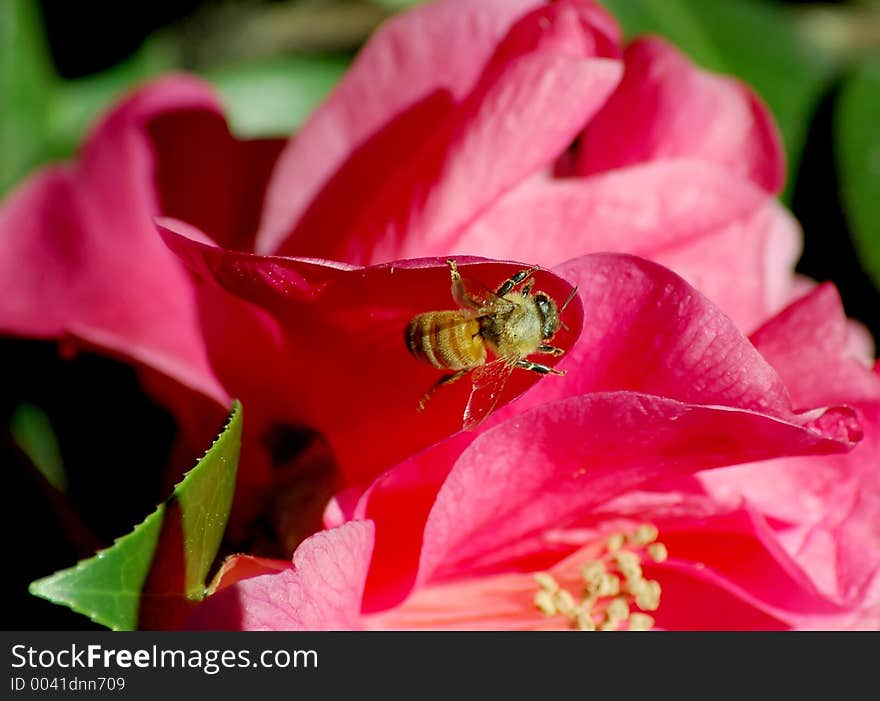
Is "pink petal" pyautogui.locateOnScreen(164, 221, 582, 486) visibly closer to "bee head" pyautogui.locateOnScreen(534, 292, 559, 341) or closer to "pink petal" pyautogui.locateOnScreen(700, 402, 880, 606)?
"bee head" pyautogui.locateOnScreen(534, 292, 559, 341)

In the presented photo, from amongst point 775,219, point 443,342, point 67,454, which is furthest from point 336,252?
point 67,454

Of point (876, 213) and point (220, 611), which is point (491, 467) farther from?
point (876, 213)

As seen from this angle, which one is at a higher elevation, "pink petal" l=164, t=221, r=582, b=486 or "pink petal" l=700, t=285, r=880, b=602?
"pink petal" l=164, t=221, r=582, b=486

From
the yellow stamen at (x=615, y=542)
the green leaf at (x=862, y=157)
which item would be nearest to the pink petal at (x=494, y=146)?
the yellow stamen at (x=615, y=542)

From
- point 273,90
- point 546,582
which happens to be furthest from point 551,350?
point 273,90

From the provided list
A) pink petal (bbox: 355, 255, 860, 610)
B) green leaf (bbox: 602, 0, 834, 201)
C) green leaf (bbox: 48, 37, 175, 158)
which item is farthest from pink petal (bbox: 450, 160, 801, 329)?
green leaf (bbox: 48, 37, 175, 158)

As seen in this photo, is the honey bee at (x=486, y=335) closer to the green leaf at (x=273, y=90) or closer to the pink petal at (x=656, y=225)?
the pink petal at (x=656, y=225)
